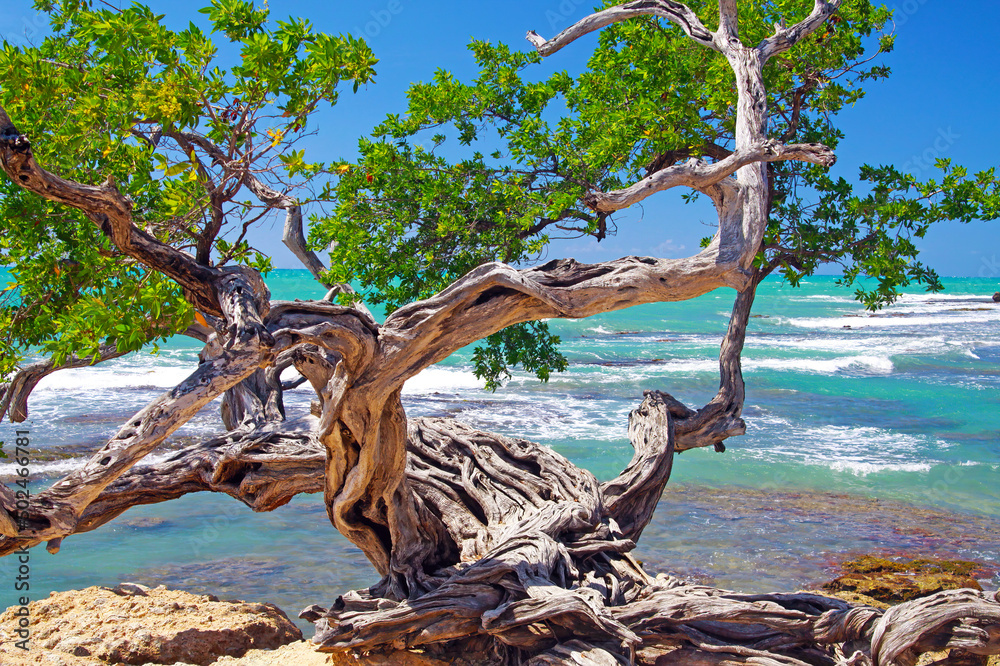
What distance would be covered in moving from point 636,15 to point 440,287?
2.68m

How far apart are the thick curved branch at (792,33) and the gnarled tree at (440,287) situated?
0.07 feet

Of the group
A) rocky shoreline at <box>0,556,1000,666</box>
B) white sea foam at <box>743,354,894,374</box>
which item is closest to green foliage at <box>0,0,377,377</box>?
rocky shoreline at <box>0,556,1000,666</box>

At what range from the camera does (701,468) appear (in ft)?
41.1

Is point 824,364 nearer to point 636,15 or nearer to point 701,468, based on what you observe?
point 701,468

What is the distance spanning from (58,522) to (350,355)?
1.57 meters

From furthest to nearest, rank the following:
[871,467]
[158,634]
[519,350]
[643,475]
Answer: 1. [871,467]
2. [519,350]
3. [643,475]
4. [158,634]

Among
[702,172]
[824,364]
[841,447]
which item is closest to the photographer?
Result: [702,172]

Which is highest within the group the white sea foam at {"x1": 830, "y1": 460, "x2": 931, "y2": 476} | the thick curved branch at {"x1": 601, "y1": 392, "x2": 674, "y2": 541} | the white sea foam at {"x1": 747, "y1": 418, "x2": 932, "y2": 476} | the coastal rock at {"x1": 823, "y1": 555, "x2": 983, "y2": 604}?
the thick curved branch at {"x1": 601, "y1": 392, "x2": 674, "y2": 541}

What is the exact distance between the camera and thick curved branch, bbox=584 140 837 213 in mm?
4094

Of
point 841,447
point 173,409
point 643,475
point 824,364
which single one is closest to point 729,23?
point 643,475

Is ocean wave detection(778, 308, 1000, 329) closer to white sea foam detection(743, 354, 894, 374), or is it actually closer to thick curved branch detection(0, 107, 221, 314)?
white sea foam detection(743, 354, 894, 374)

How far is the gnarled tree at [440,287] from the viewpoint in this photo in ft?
11.0

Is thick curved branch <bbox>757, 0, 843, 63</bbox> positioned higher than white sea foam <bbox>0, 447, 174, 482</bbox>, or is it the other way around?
thick curved branch <bbox>757, 0, 843, 63</bbox>

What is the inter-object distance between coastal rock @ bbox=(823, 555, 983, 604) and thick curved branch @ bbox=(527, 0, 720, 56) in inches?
206
